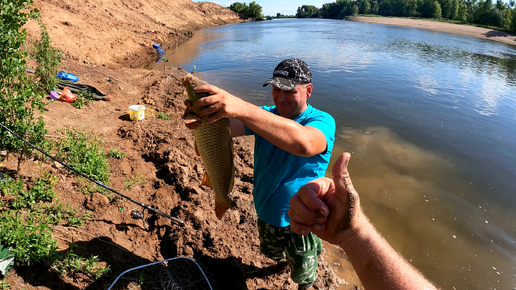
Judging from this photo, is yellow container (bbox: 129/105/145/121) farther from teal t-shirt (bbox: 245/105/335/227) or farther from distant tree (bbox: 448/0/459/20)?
distant tree (bbox: 448/0/459/20)

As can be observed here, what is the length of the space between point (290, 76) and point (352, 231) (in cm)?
171

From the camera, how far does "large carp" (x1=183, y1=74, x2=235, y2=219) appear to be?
2104 millimetres

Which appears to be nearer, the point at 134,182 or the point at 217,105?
the point at 217,105

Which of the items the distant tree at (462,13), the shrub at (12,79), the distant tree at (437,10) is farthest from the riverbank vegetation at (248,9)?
the shrub at (12,79)

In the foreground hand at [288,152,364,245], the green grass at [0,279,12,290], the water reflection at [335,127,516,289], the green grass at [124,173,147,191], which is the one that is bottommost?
the water reflection at [335,127,516,289]

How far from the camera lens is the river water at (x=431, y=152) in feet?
16.2

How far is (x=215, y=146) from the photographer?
2.22 metres

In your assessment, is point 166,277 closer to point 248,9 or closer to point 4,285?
point 4,285

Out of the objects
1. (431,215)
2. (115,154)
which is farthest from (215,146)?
(431,215)

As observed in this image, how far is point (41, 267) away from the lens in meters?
2.63

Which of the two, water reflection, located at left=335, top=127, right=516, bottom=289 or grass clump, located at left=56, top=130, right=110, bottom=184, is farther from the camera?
water reflection, located at left=335, top=127, right=516, bottom=289

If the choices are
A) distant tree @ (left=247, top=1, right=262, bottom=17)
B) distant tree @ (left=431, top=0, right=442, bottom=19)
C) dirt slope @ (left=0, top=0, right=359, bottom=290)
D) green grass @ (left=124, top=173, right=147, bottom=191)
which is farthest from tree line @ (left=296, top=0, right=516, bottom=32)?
green grass @ (left=124, top=173, right=147, bottom=191)

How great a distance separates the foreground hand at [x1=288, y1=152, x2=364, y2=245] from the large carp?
88 centimetres

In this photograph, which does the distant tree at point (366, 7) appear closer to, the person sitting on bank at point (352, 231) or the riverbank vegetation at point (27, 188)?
the riverbank vegetation at point (27, 188)
